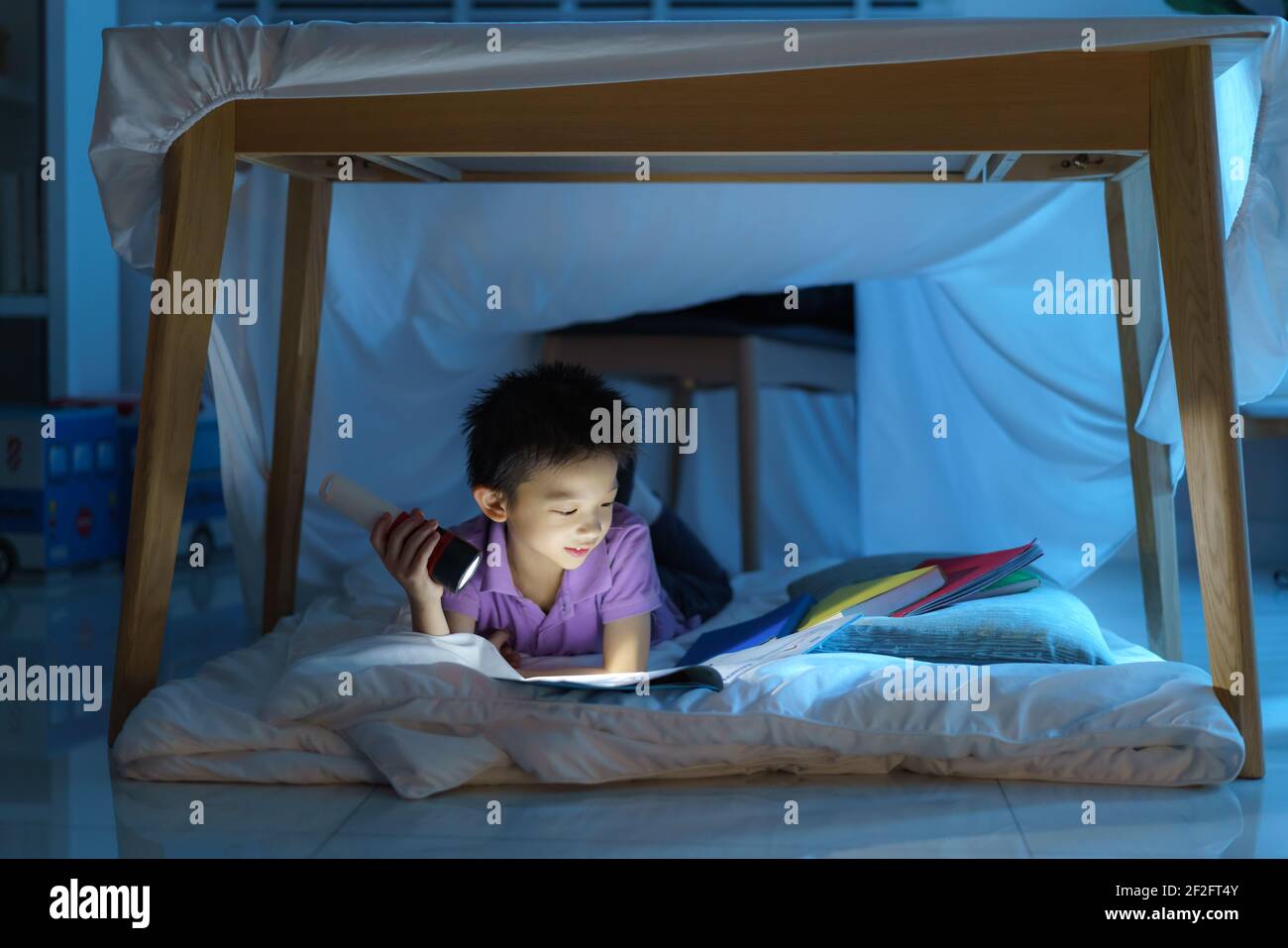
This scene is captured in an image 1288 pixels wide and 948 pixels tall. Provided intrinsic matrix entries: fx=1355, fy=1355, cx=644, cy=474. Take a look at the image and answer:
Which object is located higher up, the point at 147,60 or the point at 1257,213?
the point at 147,60

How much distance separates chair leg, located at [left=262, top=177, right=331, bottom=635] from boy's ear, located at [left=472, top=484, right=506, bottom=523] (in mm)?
341

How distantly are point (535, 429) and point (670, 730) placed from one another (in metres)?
0.30

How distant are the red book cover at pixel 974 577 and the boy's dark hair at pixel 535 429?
29 centimetres

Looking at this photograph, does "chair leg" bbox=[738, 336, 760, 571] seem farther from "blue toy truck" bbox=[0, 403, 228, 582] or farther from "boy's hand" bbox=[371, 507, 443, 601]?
"blue toy truck" bbox=[0, 403, 228, 582]

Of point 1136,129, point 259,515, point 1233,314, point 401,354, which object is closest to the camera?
point 1136,129

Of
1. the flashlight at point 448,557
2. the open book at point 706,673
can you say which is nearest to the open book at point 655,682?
the open book at point 706,673

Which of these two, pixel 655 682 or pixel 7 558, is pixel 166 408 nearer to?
pixel 655 682

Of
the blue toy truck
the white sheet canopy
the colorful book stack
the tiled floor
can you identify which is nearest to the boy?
the colorful book stack

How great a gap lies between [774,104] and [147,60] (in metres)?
0.46

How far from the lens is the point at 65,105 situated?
2.22 m

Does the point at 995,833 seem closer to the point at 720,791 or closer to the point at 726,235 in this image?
the point at 720,791

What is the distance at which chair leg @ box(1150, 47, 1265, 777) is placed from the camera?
94 cm
